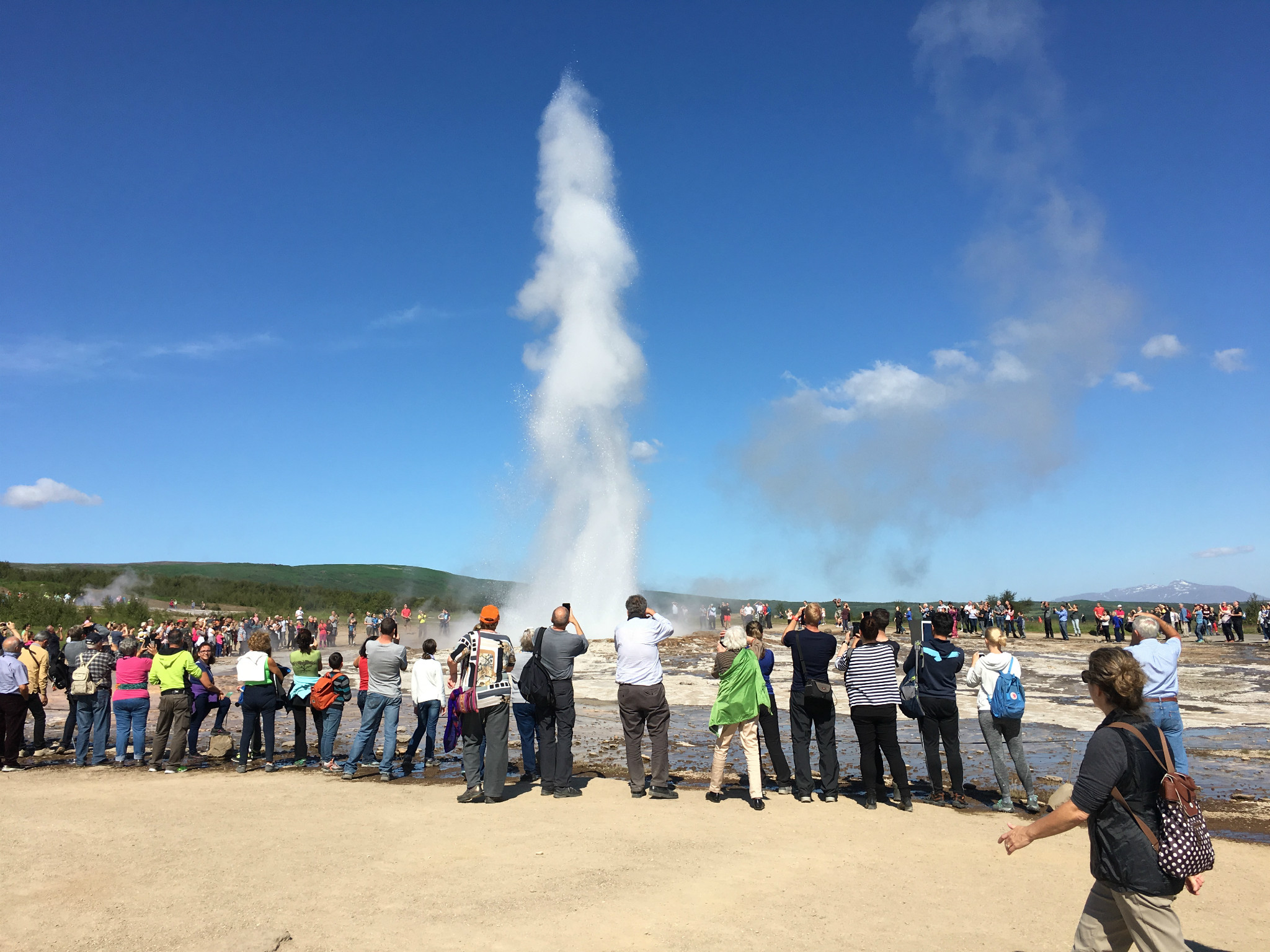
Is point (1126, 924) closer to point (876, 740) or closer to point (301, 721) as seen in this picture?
point (876, 740)

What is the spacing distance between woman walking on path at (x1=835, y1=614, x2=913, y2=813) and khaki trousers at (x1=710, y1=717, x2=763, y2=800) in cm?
105

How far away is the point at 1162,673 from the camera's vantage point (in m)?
7.04

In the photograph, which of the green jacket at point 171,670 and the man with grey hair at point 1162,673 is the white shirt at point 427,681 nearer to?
the green jacket at point 171,670

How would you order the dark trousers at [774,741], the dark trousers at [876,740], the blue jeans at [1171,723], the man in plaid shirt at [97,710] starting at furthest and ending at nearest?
the man in plaid shirt at [97,710]
the dark trousers at [774,741]
the dark trousers at [876,740]
the blue jeans at [1171,723]

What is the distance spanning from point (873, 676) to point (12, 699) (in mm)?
11278

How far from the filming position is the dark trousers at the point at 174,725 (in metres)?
10.4

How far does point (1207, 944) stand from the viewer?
483cm

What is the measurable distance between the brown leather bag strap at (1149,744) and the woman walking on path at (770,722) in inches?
204

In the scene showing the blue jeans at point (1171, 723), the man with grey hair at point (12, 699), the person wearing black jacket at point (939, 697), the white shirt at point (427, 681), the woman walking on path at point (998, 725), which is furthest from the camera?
the man with grey hair at point (12, 699)

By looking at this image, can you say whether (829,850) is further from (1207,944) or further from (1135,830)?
(1135,830)

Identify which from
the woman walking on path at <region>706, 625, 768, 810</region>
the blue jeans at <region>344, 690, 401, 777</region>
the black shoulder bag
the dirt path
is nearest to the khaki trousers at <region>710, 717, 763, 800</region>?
the woman walking on path at <region>706, 625, 768, 810</region>

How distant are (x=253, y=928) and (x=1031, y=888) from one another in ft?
18.0

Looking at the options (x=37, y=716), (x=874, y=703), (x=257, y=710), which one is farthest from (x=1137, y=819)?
(x=37, y=716)

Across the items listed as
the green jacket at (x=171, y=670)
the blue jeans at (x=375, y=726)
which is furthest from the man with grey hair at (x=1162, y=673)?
the green jacket at (x=171, y=670)
